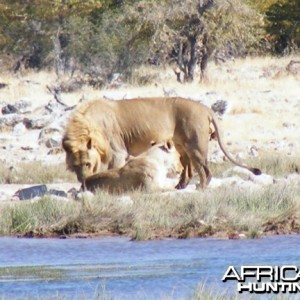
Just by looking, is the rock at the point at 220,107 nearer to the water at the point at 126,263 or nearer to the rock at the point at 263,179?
the rock at the point at 263,179

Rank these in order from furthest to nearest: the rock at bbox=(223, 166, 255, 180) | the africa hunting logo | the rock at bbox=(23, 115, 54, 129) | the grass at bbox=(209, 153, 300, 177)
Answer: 1. the rock at bbox=(23, 115, 54, 129)
2. the grass at bbox=(209, 153, 300, 177)
3. the rock at bbox=(223, 166, 255, 180)
4. the africa hunting logo

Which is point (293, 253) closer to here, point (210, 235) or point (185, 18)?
point (210, 235)

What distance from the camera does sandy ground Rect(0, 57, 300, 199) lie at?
23.5 meters

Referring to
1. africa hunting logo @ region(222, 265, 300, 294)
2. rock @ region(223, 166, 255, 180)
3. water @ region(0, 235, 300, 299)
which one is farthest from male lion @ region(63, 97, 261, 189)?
africa hunting logo @ region(222, 265, 300, 294)

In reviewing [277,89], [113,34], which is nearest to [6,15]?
[113,34]

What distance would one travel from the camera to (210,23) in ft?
118

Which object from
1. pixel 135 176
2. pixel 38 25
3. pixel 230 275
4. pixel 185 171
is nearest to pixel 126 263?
pixel 230 275

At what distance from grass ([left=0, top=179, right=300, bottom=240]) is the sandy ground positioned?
2.56 m

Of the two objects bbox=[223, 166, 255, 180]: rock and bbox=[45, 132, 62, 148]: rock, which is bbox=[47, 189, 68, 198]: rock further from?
bbox=[45, 132, 62, 148]: rock

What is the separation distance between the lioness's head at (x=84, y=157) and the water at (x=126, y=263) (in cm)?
284

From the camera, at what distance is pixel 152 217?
14.7 m

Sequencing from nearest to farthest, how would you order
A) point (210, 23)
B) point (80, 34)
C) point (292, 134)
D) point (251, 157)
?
point (251, 157) < point (292, 134) < point (210, 23) < point (80, 34)

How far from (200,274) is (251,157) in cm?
1038

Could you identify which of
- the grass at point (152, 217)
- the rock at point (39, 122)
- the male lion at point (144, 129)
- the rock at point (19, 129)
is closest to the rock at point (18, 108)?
the rock at point (39, 122)
